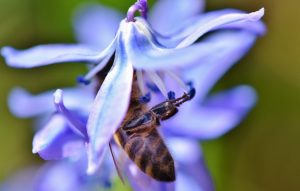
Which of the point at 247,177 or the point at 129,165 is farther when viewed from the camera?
the point at 247,177

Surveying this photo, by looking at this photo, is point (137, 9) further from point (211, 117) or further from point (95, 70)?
point (211, 117)

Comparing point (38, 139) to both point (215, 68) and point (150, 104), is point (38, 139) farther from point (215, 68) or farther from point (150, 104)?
point (215, 68)

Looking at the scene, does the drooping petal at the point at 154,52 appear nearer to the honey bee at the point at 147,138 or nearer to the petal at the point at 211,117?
the honey bee at the point at 147,138

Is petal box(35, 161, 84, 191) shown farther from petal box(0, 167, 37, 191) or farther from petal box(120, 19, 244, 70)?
petal box(120, 19, 244, 70)

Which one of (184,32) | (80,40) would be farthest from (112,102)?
(80,40)

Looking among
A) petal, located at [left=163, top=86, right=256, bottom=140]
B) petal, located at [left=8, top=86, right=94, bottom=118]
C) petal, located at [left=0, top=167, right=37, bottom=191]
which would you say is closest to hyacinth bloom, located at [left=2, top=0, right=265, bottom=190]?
petal, located at [left=163, top=86, right=256, bottom=140]

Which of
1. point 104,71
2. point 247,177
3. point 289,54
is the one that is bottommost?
point 247,177
